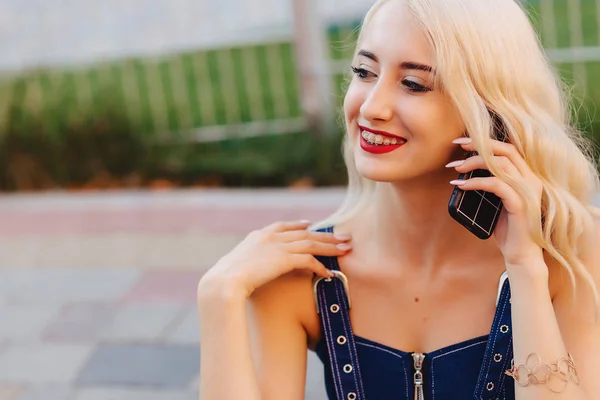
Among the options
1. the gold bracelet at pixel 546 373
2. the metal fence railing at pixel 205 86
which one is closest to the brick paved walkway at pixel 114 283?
the metal fence railing at pixel 205 86

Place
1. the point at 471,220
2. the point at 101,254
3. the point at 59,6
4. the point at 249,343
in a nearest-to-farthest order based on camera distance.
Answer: the point at 471,220 → the point at 249,343 → the point at 101,254 → the point at 59,6

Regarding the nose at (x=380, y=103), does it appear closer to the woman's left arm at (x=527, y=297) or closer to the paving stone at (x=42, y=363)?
the woman's left arm at (x=527, y=297)

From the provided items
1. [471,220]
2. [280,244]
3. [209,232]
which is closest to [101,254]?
[209,232]

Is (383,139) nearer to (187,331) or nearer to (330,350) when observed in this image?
(330,350)

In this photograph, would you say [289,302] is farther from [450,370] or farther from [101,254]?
[101,254]

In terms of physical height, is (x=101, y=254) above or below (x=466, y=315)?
below

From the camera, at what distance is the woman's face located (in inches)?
69.0

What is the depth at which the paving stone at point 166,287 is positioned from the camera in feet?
12.7

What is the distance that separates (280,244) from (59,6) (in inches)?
186

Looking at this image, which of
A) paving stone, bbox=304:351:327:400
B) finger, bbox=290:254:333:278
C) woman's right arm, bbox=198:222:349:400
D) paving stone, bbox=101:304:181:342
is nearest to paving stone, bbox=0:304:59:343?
paving stone, bbox=101:304:181:342

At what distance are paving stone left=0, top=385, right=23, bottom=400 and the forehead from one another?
2.12 meters

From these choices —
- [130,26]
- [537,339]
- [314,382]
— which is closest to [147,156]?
[130,26]

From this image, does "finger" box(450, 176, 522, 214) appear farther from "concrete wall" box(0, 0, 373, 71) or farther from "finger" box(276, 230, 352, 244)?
"concrete wall" box(0, 0, 373, 71)

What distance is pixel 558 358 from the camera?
1.79 m
